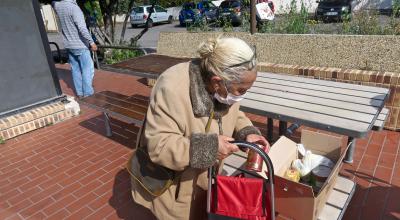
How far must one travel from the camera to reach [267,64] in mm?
4914

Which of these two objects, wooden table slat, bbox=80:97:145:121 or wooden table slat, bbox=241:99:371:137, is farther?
wooden table slat, bbox=80:97:145:121

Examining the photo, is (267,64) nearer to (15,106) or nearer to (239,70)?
(239,70)

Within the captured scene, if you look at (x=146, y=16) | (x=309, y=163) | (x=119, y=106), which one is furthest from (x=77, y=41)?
(x=146, y=16)

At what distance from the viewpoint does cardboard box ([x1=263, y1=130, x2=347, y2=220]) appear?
175cm

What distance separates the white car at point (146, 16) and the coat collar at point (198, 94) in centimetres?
2208

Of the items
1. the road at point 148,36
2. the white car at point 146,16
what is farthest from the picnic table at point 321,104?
the white car at point 146,16

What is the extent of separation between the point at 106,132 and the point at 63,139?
1.93 ft

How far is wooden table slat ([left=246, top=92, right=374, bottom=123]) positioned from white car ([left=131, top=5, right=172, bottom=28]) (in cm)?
2113

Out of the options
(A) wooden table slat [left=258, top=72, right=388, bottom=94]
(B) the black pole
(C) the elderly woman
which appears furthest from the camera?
(B) the black pole

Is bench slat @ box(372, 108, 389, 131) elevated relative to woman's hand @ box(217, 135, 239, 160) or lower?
lower

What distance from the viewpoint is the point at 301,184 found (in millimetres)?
1727

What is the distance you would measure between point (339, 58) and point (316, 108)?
2160 millimetres

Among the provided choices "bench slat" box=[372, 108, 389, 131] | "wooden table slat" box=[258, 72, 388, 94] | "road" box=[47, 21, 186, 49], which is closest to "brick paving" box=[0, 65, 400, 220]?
"bench slat" box=[372, 108, 389, 131]

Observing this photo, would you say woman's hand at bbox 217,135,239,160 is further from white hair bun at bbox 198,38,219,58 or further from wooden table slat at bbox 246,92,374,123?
wooden table slat at bbox 246,92,374,123
